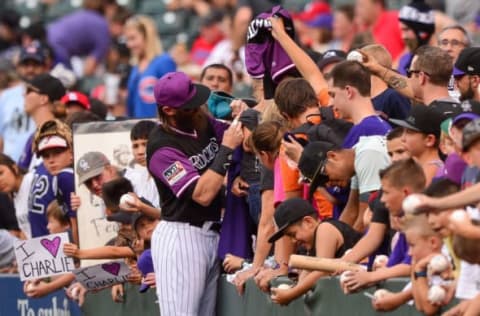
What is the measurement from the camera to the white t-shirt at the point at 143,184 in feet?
39.5

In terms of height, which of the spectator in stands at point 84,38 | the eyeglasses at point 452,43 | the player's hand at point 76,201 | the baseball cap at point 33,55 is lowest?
the player's hand at point 76,201

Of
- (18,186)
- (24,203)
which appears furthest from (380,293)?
(18,186)

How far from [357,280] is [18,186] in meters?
5.81

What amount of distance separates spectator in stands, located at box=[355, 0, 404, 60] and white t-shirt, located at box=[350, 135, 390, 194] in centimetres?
567

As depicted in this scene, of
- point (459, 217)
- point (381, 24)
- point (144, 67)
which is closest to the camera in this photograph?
point (459, 217)

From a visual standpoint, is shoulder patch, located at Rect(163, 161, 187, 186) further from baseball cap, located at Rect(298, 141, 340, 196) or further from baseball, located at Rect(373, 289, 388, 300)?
baseball, located at Rect(373, 289, 388, 300)

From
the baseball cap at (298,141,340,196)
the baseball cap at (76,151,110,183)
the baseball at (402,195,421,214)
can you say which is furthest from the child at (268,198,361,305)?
the baseball cap at (76,151,110,183)

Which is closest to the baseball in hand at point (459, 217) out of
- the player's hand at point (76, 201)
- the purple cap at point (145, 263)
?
the purple cap at point (145, 263)

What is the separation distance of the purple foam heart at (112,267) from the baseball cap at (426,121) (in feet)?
11.6

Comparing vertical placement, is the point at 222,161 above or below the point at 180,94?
below

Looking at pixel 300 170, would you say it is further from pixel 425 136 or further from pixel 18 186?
pixel 18 186

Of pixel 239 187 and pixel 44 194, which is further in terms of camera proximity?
pixel 44 194

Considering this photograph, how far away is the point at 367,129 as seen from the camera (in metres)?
9.42

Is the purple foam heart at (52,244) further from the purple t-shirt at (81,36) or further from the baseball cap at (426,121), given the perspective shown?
the purple t-shirt at (81,36)
